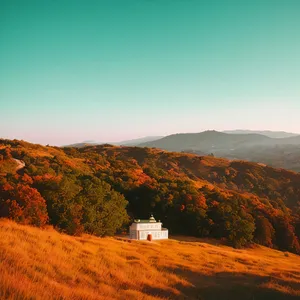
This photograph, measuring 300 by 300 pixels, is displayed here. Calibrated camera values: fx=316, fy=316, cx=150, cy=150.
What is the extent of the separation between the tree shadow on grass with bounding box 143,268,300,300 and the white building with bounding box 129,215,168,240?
67.1 feet

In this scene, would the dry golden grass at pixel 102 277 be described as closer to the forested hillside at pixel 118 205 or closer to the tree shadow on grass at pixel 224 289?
the tree shadow on grass at pixel 224 289

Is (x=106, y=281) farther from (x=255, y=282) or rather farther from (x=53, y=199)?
(x=53, y=199)

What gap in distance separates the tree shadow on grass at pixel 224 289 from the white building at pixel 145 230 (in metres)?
20.4

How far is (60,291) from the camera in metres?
12.8

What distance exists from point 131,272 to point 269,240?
1868 inches

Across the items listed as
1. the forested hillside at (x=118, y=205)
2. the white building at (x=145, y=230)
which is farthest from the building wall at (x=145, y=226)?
the forested hillside at (x=118, y=205)

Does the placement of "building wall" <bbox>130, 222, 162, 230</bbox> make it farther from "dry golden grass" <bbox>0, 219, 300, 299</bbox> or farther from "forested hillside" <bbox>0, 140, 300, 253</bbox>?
"dry golden grass" <bbox>0, 219, 300, 299</bbox>

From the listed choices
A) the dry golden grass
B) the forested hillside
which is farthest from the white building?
the dry golden grass

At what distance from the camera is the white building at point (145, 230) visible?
4416 centimetres

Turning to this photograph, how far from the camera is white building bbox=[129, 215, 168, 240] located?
4416cm

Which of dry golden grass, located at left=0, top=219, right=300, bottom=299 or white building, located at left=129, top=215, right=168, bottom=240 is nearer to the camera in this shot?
dry golden grass, located at left=0, top=219, right=300, bottom=299

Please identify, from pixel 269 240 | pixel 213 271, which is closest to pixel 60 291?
pixel 213 271

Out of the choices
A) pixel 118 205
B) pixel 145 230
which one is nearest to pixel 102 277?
pixel 145 230

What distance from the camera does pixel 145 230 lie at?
44.8 meters
